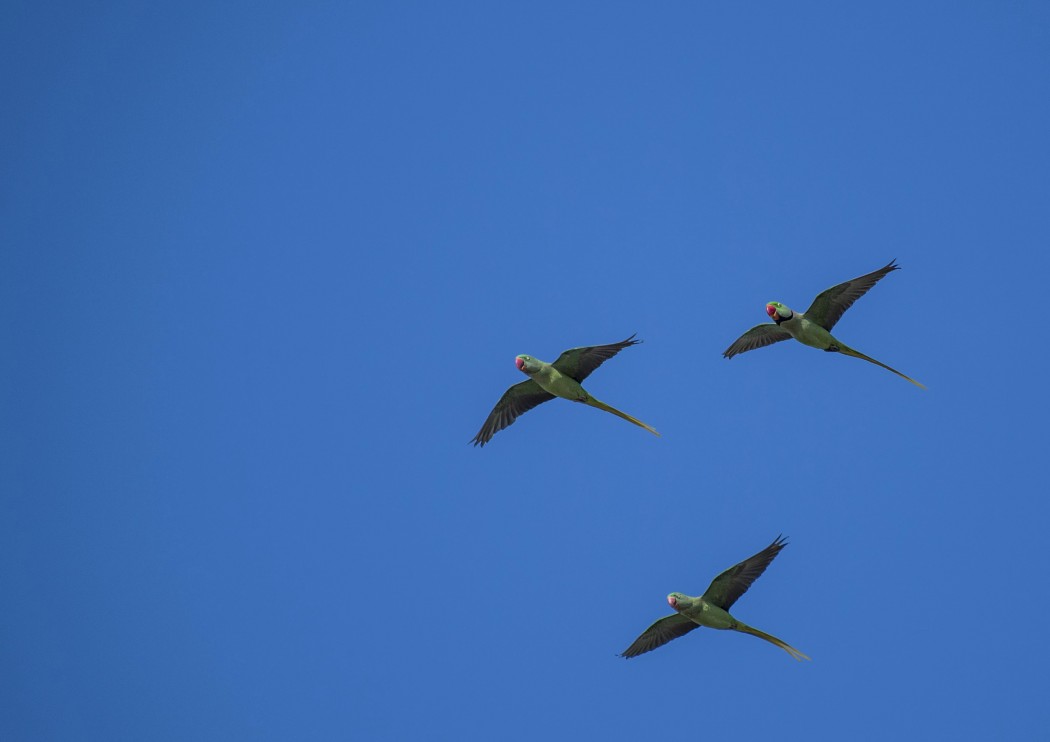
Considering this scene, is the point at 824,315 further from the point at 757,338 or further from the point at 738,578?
the point at 738,578

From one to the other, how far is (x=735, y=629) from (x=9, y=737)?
9974 centimetres

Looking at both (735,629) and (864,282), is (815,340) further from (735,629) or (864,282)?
(735,629)

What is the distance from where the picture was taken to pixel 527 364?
22781 millimetres

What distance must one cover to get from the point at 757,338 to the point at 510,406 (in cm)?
569

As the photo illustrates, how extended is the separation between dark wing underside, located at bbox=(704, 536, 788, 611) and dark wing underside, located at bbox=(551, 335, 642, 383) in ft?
15.4

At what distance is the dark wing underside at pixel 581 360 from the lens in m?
22.7

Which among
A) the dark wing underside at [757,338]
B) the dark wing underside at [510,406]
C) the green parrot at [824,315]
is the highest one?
the dark wing underside at [510,406]

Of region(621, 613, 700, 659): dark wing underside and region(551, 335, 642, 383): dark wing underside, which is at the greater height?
region(551, 335, 642, 383): dark wing underside

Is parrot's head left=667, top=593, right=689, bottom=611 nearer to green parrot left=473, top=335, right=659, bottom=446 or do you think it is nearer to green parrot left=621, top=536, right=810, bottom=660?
green parrot left=621, top=536, right=810, bottom=660

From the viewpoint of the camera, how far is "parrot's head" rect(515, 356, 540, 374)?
22.8m

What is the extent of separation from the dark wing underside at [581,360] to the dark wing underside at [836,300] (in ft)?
14.8

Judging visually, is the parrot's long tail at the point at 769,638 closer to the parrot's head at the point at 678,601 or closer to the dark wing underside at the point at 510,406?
the parrot's head at the point at 678,601

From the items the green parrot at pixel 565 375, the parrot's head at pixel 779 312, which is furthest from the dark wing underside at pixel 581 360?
the parrot's head at pixel 779 312

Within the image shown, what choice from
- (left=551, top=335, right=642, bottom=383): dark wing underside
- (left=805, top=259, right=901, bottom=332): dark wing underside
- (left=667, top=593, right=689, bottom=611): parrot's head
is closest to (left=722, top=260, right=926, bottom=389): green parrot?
(left=805, top=259, right=901, bottom=332): dark wing underside
